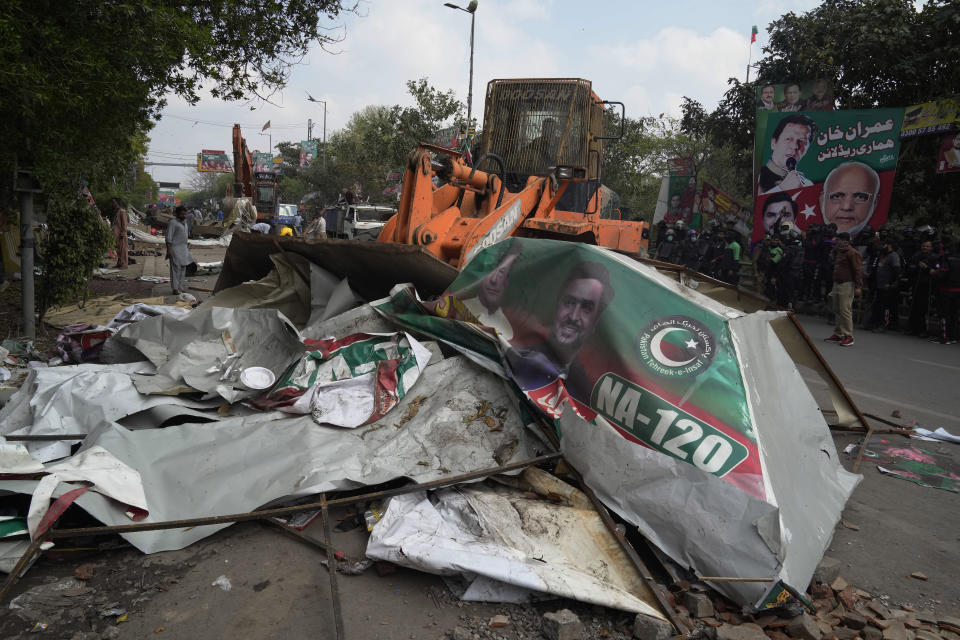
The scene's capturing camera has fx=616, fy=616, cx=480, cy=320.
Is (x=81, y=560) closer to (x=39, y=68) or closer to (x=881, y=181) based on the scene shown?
(x=39, y=68)

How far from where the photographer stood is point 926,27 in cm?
1345

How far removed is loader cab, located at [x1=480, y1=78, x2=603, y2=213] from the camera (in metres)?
7.88

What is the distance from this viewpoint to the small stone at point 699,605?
252cm

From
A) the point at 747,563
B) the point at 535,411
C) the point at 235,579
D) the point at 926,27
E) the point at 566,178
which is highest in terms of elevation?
the point at 926,27

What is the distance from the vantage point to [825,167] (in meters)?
14.1

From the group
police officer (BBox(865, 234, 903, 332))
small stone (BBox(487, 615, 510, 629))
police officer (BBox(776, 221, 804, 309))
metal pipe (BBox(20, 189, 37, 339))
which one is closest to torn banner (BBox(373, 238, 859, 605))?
small stone (BBox(487, 615, 510, 629))

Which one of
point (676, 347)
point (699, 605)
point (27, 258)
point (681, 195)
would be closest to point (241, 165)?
point (681, 195)

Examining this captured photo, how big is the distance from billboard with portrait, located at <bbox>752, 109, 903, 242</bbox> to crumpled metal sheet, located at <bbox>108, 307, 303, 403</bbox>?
530 inches

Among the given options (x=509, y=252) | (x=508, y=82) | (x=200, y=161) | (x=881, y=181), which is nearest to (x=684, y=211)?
(x=881, y=181)

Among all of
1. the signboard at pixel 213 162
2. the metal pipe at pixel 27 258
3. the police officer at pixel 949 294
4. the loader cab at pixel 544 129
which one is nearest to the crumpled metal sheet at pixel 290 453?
the metal pipe at pixel 27 258

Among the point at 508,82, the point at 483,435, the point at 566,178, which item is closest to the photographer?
the point at 483,435

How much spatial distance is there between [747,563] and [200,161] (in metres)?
85.4

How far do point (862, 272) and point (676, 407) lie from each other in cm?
806

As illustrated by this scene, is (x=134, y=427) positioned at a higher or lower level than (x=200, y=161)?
lower
